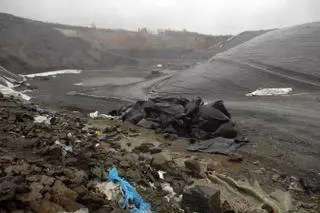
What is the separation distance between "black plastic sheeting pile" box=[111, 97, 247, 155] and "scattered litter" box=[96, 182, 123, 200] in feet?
8.57

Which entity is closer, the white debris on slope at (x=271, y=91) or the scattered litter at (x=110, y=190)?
the scattered litter at (x=110, y=190)

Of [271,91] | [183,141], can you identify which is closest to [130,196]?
[183,141]

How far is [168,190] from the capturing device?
3.98m

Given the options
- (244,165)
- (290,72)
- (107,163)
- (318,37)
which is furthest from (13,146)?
(318,37)

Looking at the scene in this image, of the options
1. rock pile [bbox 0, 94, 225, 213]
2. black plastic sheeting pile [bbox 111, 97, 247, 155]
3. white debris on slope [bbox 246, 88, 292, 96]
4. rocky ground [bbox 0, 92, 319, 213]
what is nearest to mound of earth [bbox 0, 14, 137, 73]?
white debris on slope [bbox 246, 88, 292, 96]

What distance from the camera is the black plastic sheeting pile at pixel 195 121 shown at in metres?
6.04

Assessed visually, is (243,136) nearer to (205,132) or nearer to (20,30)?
(205,132)

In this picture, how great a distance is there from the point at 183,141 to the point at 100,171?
115 inches

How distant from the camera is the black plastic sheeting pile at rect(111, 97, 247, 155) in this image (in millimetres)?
6040

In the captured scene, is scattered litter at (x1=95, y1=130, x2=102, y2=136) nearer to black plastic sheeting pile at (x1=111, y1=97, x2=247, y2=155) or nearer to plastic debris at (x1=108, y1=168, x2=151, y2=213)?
black plastic sheeting pile at (x1=111, y1=97, x2=247, y2=155)

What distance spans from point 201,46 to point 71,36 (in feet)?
43.0

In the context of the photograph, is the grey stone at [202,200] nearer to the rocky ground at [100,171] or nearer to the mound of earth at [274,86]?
the rocky ground at [100,171]

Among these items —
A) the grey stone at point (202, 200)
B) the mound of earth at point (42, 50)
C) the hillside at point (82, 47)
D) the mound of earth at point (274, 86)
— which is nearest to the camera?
the grey stone at point (202, 200)

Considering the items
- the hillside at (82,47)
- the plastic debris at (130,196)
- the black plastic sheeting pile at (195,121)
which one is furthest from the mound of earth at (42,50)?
the plastic debris at (130,196)
